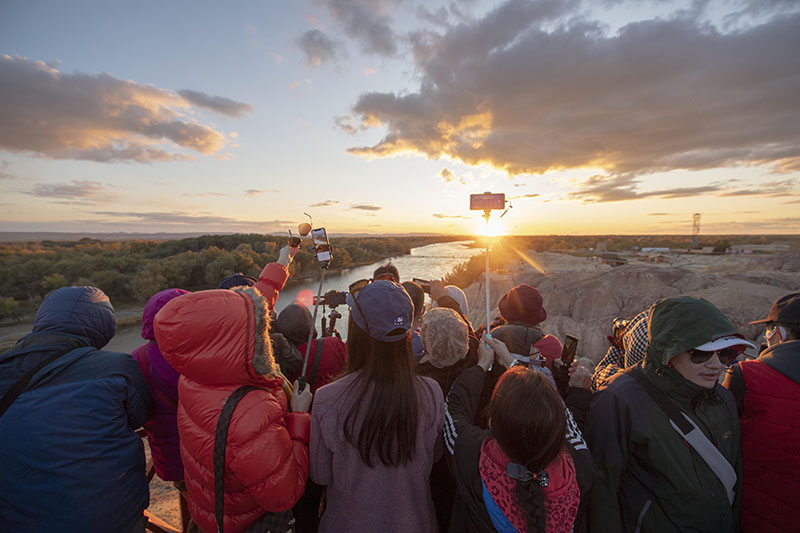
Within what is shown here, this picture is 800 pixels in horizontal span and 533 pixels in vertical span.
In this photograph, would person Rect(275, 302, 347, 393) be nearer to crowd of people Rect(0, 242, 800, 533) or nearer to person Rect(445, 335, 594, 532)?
crowd of people Rect(0, 242, 800, 533)

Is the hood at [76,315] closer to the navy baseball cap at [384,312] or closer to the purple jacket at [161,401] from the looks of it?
the purple jacket at [161,401]

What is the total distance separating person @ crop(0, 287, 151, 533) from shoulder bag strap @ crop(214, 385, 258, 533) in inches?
28.8

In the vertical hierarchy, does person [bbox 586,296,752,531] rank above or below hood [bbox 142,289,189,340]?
below

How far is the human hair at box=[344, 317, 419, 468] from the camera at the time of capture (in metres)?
1.44

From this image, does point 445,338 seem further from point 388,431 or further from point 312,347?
point 312,347

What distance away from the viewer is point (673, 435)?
1.66 meters

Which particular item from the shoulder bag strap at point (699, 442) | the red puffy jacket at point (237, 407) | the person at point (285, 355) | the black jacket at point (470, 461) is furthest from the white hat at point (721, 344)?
the person at point (285, 355)

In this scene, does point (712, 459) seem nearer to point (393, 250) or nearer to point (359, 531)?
point (359, 531)

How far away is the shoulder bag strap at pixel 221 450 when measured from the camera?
4.64 ft

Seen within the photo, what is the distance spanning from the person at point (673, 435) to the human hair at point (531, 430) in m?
0.72

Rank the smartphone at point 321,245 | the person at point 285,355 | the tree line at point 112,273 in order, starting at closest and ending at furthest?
the person at point 285,355
the smartphone at point 321,245
the tree line at point 112,273

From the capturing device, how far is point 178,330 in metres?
1.38

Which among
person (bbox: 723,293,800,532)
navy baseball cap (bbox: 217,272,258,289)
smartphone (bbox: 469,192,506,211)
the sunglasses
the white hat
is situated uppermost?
smartphone (bbox: 469,192,506,211)

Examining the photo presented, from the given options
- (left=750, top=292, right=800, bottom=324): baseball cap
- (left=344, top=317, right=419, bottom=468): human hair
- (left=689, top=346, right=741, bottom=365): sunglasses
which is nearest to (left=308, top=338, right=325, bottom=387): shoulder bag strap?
(left=344, top=317, right=419, bottom=468): human hair
